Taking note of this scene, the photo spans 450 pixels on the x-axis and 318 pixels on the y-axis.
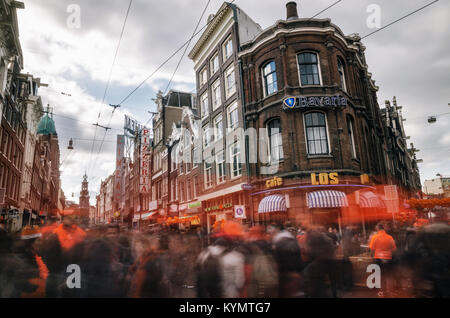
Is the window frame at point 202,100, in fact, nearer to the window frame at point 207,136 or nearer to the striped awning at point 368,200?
the window frame at point 207,136

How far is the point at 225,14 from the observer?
71.8 ft

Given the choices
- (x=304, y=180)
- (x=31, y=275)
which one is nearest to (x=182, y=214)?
(x=304, y=180)

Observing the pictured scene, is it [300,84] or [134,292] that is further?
[300,84]

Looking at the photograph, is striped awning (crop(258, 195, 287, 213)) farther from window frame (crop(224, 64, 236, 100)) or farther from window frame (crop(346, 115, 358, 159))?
window frame (crop(224, 64, 236, 100))

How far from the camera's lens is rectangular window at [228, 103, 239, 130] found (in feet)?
67.9

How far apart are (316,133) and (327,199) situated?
4203 millimetres

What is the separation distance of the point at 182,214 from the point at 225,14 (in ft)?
64.7

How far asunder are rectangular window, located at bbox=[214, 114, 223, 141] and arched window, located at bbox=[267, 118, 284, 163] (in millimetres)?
5722

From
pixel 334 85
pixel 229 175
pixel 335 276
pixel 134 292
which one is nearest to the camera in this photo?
pixel 134 292
